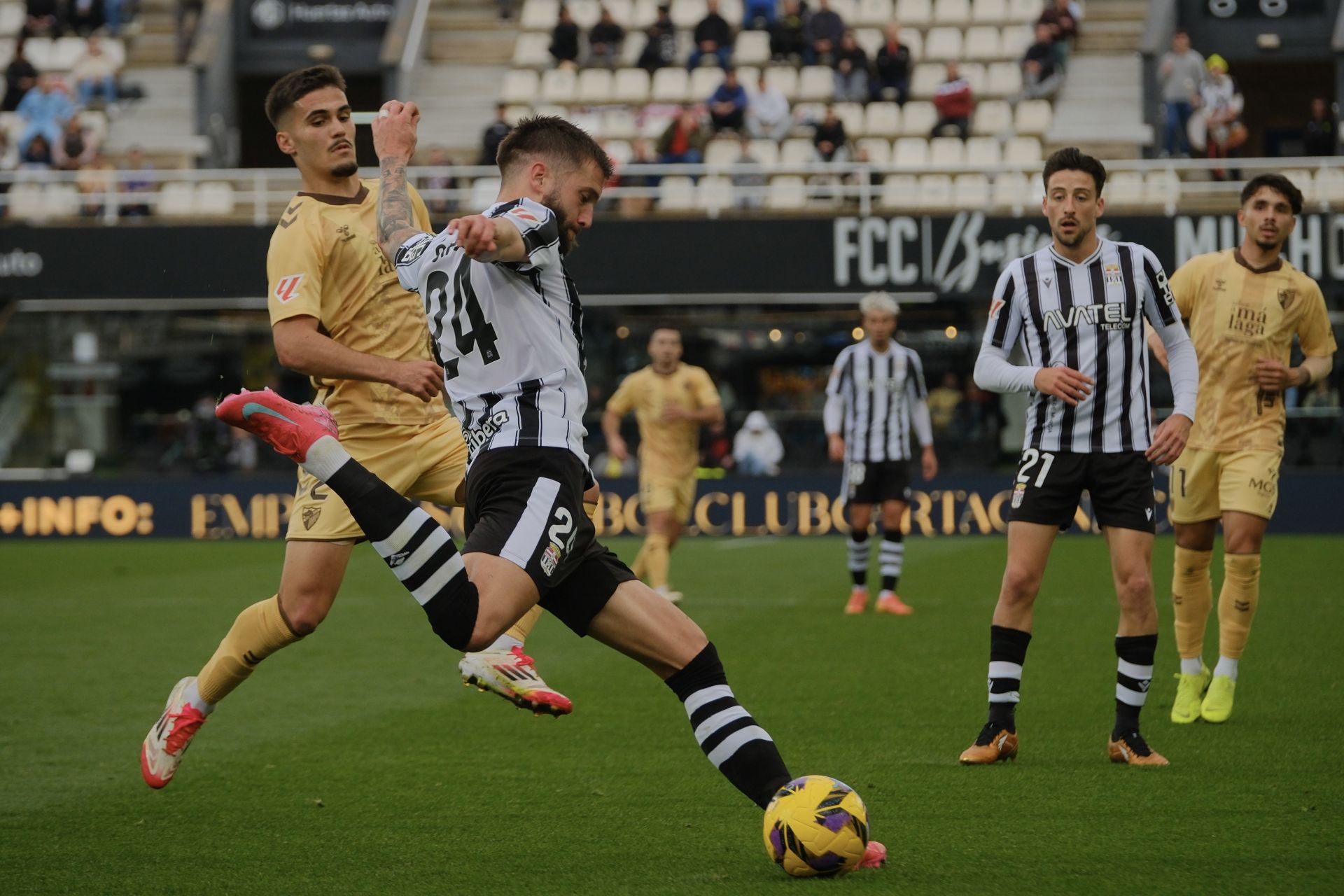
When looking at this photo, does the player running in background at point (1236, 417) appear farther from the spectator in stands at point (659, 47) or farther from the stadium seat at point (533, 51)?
the stadium seat at point (533, 51)

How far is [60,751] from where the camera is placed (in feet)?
22.4

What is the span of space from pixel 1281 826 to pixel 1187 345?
5.90 feet

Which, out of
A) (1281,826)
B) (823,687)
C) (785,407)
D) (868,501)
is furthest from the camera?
(785,407)

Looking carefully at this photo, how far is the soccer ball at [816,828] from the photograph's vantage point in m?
4.41

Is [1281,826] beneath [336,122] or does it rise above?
beneath

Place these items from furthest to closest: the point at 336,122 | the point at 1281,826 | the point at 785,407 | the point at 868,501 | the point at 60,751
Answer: the point at 785,407
the point at 868,501
the point at 60,751
the point at 336,122
the point at 1281,826

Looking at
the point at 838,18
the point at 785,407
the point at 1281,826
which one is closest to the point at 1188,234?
the point at 785,407

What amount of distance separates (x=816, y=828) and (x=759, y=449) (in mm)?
18357

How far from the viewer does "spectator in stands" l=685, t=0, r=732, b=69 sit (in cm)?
2662

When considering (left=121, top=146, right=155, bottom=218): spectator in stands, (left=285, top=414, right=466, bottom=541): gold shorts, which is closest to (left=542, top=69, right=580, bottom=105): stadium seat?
(left=121, top=146, right=155, bottom=218): spectator in stands

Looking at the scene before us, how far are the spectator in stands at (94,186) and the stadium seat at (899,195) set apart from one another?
32.2ft

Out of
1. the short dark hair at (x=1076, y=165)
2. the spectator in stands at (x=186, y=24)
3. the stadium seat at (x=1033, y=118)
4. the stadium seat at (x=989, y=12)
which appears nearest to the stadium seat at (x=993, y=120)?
the stadium seat at (x=1033, y=118)

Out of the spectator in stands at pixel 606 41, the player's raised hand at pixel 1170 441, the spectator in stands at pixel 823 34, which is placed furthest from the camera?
the spectator in stands at pixel 606 41

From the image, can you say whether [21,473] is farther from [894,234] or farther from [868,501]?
[868,501]
